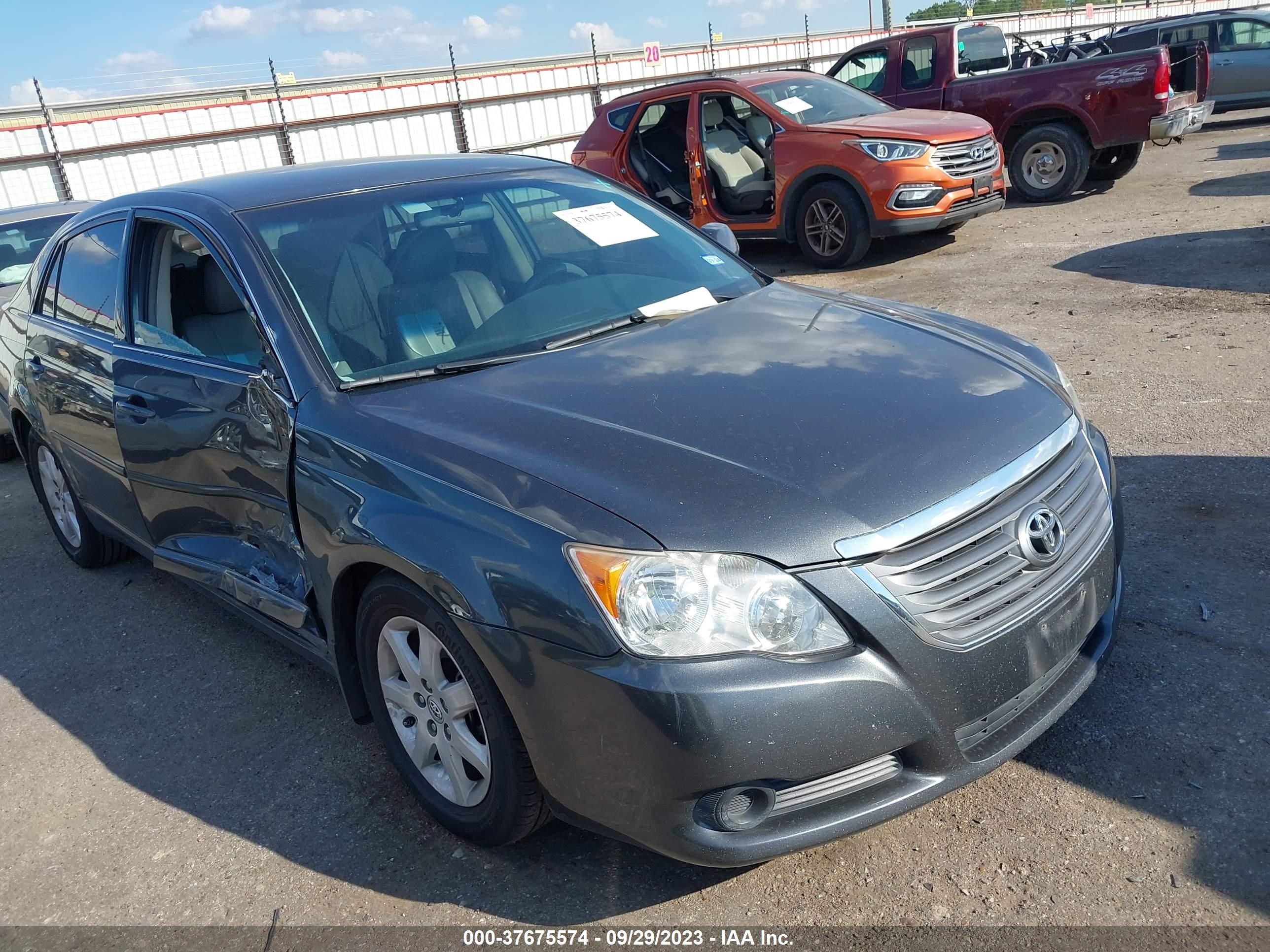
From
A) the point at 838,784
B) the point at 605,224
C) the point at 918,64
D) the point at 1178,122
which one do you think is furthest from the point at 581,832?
the point at 918,64

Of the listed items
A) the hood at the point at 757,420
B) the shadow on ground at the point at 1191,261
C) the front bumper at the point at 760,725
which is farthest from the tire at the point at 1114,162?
the front bumper at the point at 760,725

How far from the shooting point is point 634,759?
88.0 inches

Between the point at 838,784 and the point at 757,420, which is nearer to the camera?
the point at 838,784

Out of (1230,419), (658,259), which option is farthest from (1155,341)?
(658,259)

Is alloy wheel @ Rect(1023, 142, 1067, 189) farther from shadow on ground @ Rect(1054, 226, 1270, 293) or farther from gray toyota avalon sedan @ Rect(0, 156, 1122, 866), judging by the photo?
gray toyota avalon sedan @ Rect(0, 156, 1122, 866)

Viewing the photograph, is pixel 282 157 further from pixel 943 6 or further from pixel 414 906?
pixel 943 6

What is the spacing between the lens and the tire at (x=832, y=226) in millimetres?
9367

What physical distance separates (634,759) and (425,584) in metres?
0.65

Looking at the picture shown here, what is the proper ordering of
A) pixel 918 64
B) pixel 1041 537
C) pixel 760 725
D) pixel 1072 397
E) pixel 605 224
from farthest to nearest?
pixel 918 64, pixel 605 224, pixel 1072 397, pixel 1041 537, pixel 760 725

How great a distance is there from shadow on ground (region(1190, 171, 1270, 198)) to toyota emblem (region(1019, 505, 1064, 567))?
31.4 feet

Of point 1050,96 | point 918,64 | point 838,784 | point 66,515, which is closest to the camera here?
point 838,784

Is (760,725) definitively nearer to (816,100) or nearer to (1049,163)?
(816,100)

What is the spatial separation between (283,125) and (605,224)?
14.5 m

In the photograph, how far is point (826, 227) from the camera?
965cm
